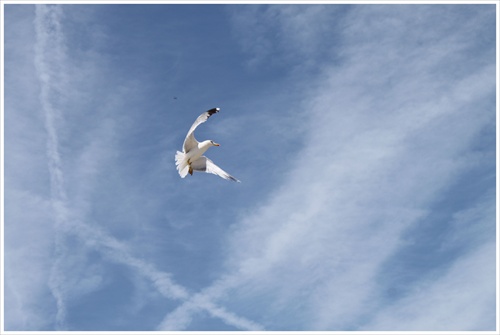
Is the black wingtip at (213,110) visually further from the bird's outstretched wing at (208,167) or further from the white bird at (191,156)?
the bird's outstretched wing at (208,167)

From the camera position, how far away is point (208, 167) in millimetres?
39969

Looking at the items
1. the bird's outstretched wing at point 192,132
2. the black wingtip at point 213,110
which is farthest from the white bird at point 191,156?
the black wingtip at point 213,110

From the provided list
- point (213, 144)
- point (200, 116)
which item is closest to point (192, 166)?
point (213, 144)

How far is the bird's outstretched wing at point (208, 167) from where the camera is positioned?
39531mm

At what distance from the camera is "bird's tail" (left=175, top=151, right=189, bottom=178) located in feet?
127

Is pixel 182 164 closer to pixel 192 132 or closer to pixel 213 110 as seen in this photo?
pixel 192 132

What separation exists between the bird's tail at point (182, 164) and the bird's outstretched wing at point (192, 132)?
459 mm

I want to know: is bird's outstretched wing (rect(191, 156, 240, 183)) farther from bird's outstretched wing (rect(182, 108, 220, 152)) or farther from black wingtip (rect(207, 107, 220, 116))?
black wingtip (rect(207, 107, 220, 116))

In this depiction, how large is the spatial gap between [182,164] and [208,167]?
197 cm

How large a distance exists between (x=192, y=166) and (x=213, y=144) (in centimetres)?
184

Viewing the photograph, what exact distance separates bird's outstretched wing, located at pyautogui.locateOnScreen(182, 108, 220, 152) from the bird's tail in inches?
18.1

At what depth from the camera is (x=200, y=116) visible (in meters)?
36.0

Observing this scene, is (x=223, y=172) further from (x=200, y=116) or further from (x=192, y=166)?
(x=200, y=116)

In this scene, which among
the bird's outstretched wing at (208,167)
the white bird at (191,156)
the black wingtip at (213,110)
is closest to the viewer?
the black wingtip at (213,110)
